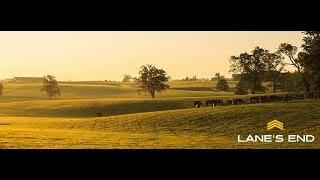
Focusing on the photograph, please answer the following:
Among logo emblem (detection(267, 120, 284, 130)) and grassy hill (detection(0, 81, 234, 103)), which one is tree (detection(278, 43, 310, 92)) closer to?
logo emblem (detection(267, 120, 284, 130))

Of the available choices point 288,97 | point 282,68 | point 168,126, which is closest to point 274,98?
point 288,97

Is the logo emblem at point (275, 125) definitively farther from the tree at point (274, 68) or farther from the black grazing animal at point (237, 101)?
the black grazing animal at point (237, 101)

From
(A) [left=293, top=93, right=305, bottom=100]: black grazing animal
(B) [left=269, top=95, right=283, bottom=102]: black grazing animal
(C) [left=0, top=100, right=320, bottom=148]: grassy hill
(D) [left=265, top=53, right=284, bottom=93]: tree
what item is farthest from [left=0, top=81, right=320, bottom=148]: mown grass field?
(D) [left=265, top=53, right=284, bottom=93]: tree

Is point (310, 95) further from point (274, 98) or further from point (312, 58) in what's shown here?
point (312, 58)

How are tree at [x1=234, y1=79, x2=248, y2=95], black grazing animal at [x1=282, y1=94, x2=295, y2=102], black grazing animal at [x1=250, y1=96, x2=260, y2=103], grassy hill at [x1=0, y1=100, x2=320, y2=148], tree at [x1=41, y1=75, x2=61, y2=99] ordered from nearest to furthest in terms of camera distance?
grassy hill at [x1=0, y1=100, x2=320, y2=148], tree at [x1=41, y1=75, x2=61, y2=99], black grazing animal at [x1=282, y1=94, x2=295, y2=102], black grazing animal at [x1=250, y1=96, x2=260, y2=103], tree at [x1=234, y1=79, x2=248, y2=95]

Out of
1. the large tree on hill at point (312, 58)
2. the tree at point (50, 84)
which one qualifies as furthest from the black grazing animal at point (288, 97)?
the tree at point (50, 84)
